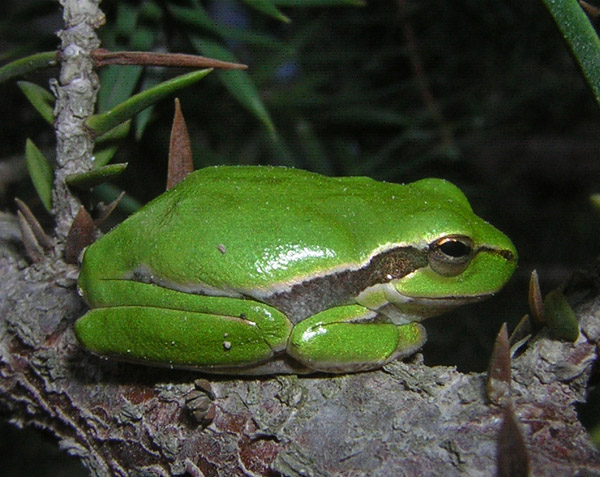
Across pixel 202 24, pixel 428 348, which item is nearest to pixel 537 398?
pixel 202 24

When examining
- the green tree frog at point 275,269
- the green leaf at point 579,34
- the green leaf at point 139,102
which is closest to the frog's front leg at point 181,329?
the green tree frog at point 275,269

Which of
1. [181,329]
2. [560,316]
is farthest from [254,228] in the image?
[560,316]

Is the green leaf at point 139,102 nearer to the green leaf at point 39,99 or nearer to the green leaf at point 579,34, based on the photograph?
the green leaf at point 39,99

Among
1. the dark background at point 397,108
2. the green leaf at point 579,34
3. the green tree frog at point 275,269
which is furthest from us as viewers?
the dark background at point 397,108

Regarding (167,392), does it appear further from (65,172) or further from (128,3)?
(128,3)

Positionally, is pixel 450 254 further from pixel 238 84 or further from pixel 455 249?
pixel 238 84

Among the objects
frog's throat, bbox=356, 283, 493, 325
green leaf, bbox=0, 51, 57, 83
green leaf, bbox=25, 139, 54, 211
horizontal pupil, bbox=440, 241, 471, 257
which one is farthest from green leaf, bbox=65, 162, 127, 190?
horizontal pupil, bbox=440, 241, 471, 257
